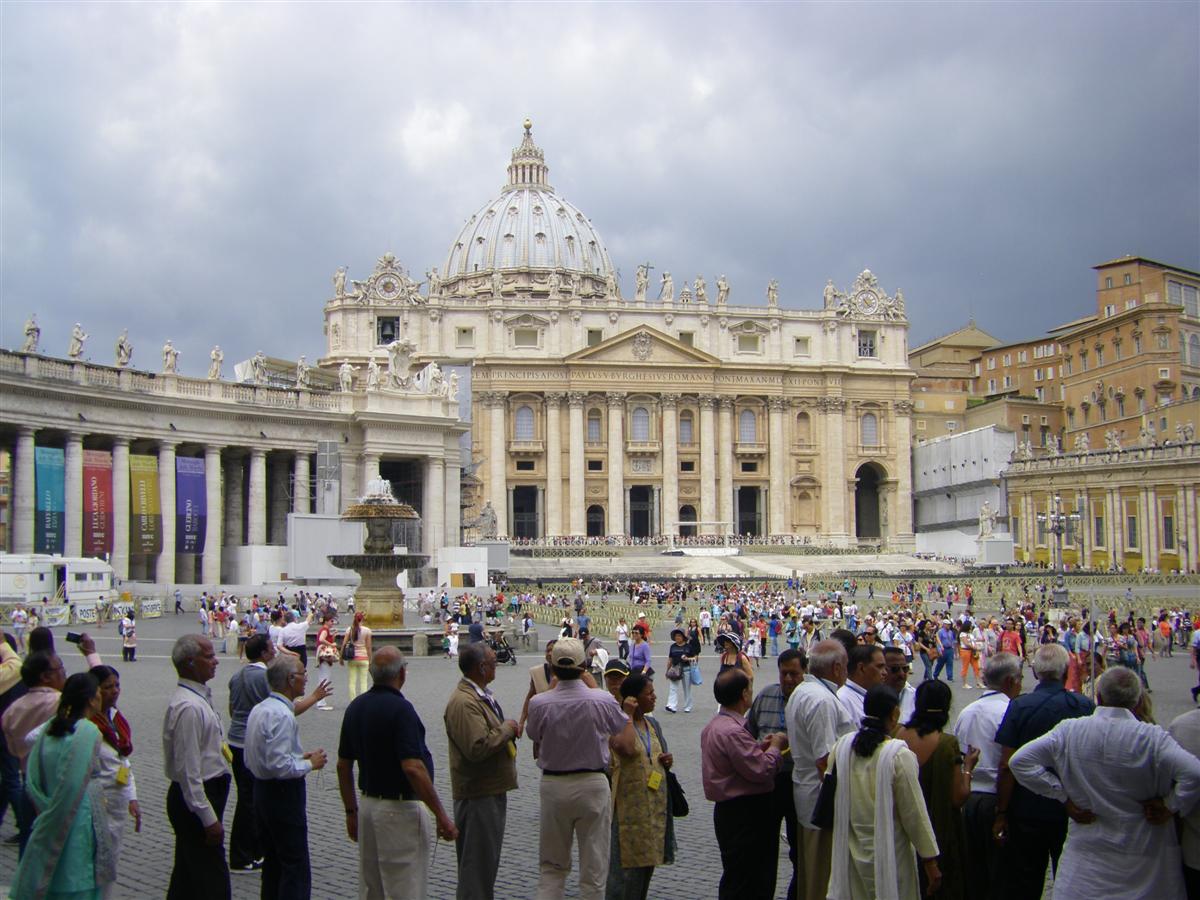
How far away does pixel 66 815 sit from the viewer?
6777mm

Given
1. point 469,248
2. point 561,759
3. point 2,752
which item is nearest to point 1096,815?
point 561,759

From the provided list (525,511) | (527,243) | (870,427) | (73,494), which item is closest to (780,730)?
(73,494)

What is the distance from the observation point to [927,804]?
7168 mm

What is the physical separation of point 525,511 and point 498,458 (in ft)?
16.2

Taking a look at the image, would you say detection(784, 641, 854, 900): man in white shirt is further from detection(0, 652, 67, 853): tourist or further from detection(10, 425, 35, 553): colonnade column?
detection(10, 425, 35, 553): colonnade column

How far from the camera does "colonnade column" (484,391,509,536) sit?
81312 millimetres

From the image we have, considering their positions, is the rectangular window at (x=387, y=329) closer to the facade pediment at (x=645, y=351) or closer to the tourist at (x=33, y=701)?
the facade pediment at (x=645, y=351)

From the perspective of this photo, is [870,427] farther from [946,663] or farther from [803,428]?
[946,663]

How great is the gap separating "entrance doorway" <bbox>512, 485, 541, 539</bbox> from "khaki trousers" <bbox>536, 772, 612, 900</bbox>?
76.1m

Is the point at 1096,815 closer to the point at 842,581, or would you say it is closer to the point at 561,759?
the point at 561,759

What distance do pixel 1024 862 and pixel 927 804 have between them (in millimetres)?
690

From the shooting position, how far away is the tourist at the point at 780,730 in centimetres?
762

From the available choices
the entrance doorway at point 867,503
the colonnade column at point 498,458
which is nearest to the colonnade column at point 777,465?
the entrance doorway at point 867,503

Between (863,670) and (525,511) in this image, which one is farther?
(525,511)
